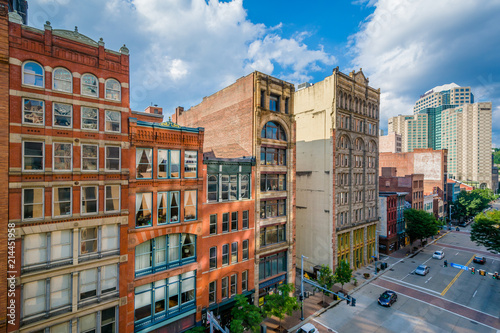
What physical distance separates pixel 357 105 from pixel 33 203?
1731 inches

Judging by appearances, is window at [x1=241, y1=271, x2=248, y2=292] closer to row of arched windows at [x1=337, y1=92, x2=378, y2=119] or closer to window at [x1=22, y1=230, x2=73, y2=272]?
window at [x1=22, y1=230, x2=73, y2=272]

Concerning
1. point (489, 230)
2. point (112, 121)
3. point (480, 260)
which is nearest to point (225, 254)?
point (112, 121)

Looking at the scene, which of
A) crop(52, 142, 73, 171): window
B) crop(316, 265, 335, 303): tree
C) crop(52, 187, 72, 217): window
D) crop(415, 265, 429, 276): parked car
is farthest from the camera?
crop(415, 265, 429, 276): parked car

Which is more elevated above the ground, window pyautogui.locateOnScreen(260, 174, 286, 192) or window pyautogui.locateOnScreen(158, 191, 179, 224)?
window pyautogui.locateOnScreen(260, 174, 286, 192)

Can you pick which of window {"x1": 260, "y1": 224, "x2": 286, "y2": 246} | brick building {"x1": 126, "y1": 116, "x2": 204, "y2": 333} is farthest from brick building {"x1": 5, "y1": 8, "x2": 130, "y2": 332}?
window {"x1": 260, "y1": 224, "x2": 286, "y2": 246}

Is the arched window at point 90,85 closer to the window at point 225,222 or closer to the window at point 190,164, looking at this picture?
the window at point 190,164

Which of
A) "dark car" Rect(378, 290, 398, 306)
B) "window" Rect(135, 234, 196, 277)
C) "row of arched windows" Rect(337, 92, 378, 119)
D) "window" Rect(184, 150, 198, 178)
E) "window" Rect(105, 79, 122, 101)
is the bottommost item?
"dark car" Rect(378, 290, 398, 306)

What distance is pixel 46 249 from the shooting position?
50.1ft

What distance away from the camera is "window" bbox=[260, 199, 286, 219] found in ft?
91.8

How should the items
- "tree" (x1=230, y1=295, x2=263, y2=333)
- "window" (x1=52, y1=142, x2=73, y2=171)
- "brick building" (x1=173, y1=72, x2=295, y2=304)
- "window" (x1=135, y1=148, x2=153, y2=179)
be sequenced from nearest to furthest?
"window" (x1=52, y1=142, x2=73, y2=171) → "window" (x1=135, y1=148, x2=153, y2=179) → "tree" (x1=230, y1=295, x2=263, y2=333) → "brick building" (x1=173, y1=72, x2=295, y2=304)

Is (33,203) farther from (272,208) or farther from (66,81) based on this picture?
(272,208)

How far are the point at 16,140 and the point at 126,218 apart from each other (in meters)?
8.40

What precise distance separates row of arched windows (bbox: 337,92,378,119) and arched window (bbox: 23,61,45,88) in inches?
1401

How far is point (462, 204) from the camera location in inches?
2936
